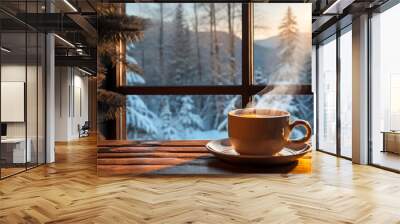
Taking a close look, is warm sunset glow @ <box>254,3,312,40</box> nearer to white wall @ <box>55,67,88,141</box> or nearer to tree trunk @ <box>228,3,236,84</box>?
tree trunk @ <box>228,3,236,84</box>

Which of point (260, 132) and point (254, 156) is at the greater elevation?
point (260, 132)

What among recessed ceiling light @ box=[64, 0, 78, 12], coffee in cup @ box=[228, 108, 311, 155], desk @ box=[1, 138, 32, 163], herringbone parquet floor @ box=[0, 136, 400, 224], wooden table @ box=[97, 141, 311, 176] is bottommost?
herringbone parquet floor @ box=[0, 136, 400, 224]

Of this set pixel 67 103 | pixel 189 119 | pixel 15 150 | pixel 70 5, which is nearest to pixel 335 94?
pixel 70 5

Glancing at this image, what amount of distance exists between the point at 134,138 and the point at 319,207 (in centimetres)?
225

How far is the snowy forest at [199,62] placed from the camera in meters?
1.93

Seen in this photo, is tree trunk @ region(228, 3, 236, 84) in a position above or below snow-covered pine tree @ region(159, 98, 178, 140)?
above

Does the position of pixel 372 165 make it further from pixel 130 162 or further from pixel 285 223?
pixel 130 162

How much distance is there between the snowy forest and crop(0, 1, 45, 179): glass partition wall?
176 inches

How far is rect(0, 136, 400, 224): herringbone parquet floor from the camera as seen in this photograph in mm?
3248

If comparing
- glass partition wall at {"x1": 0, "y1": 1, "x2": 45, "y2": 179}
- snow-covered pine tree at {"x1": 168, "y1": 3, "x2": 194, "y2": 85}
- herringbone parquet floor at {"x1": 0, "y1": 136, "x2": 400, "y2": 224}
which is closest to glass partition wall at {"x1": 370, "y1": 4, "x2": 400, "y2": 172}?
herringbone parquet floor at {"x1": 0, "y1": 136, "x2": 400, "y2": 224}

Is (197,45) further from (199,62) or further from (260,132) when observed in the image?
(260,132)

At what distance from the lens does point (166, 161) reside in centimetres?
230

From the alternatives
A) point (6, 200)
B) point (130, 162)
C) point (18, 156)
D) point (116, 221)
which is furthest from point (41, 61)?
point (130, 162)

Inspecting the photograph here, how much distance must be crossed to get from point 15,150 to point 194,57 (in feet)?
17.3
